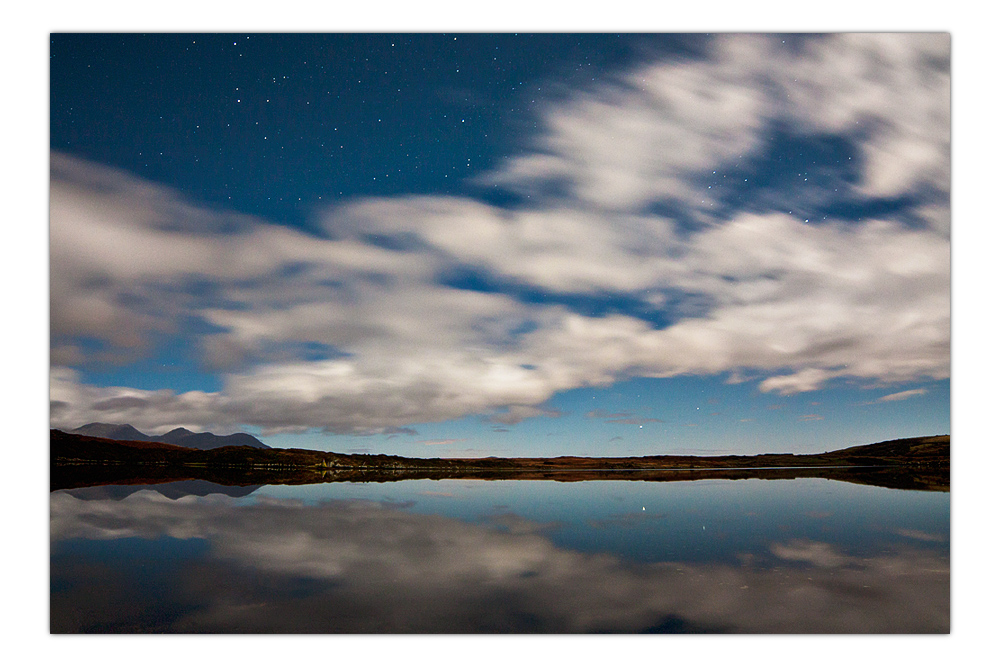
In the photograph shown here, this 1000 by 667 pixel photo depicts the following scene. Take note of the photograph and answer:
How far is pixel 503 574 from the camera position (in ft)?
30.1

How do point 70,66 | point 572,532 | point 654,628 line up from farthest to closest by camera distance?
point 572,532 < point 70,66 < point 654,628

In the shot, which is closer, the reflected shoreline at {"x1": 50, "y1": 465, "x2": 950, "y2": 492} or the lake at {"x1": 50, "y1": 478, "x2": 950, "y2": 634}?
the lake at {"x1": 50, "y1": 478, "x2": 950, "y2": 634}

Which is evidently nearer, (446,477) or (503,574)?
(503,574)

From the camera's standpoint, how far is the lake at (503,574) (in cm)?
742

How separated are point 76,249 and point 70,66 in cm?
349

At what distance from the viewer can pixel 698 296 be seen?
45.8 ft

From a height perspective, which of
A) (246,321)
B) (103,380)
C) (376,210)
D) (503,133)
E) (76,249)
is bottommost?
(103,380)

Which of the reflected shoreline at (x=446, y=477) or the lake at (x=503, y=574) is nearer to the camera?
the lake at (x=503, y=574)

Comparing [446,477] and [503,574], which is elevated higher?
[503,574]

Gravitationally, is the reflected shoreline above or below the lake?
below

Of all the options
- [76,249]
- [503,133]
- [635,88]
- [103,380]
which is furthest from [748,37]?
[103,380]

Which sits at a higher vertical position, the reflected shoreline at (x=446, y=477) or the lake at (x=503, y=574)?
the lake at (x=503, y=574)

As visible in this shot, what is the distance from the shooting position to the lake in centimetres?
742

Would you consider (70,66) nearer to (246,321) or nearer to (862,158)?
(246,321)
